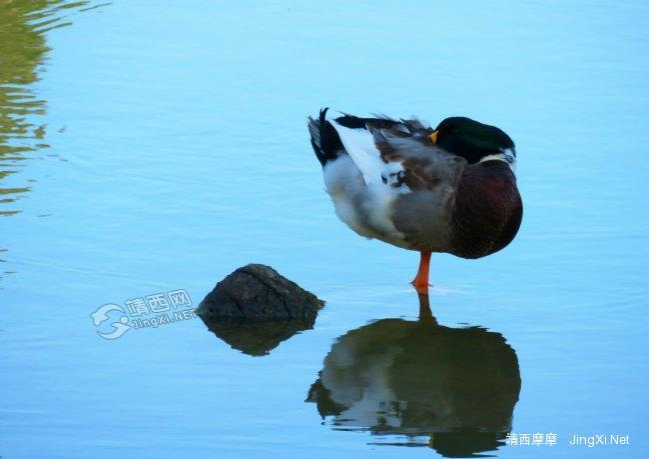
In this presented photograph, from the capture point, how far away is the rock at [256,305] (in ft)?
20.8

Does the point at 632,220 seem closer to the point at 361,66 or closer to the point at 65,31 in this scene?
the point at 361,66

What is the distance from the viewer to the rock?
6336 mm

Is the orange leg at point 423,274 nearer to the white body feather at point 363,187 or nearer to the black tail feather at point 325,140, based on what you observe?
the white body feather at point 363,187

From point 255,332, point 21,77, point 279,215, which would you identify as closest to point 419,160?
point 279,215

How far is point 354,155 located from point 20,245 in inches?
67.9

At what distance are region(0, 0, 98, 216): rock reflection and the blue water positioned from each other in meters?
0.03

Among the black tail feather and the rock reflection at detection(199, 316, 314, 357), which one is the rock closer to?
the rock reflection at detection(199, 316, 314, 357)

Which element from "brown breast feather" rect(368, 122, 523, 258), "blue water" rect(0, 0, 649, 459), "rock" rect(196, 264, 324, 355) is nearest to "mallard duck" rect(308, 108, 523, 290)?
"brown breast feather" rect(368, 122, 523, 258)

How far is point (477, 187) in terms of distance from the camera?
670cm

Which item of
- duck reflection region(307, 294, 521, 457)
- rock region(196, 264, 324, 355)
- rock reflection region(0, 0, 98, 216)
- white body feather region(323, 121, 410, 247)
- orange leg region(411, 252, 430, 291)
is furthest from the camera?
rock reflection region(0, 0, 98, 216)

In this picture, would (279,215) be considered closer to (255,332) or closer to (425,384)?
(255,332)

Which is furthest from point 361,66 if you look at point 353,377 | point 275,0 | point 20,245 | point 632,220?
point 353,377

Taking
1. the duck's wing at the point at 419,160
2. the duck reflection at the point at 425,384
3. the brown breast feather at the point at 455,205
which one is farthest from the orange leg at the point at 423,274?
the duck's wing at the point at 419,160

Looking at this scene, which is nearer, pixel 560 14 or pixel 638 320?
pixel 638 320
